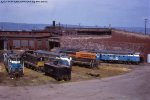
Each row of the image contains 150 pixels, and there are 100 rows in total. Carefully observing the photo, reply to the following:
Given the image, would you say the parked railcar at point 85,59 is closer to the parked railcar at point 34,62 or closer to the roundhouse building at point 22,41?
the parked railcar at point 34,62

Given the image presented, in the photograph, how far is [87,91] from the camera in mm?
36188

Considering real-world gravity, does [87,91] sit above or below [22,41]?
below

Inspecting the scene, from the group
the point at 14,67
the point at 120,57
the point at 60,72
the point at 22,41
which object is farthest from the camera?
the point at 22,41

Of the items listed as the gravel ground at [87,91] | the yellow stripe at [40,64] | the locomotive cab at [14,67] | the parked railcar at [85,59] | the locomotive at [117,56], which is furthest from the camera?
the locomotive at [117,56]

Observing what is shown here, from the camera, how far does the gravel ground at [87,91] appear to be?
108ft

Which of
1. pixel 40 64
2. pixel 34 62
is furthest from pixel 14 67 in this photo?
pixel 34 62

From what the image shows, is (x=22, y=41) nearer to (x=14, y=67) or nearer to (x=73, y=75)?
(x=73, y=75)

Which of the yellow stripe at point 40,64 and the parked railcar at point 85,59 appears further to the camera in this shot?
the parked railcar at point 85,59

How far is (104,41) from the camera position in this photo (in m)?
70.0

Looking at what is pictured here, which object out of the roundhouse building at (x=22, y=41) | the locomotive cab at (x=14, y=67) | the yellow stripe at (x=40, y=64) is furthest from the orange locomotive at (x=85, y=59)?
the roundhouse building at (x=22, y=41)

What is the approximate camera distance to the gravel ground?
33.0 m

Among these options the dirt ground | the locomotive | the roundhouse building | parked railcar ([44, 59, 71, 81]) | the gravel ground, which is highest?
the roundhouse building

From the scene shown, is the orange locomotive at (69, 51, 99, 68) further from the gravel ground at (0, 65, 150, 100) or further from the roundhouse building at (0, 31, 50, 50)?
the roundhouse building at (0, 31, 50, 50)

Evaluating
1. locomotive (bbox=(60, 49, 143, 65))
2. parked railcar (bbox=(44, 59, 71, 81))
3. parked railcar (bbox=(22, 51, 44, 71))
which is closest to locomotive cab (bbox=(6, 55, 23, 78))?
parked railcar (bbox=(44, 59, 71, 81))
